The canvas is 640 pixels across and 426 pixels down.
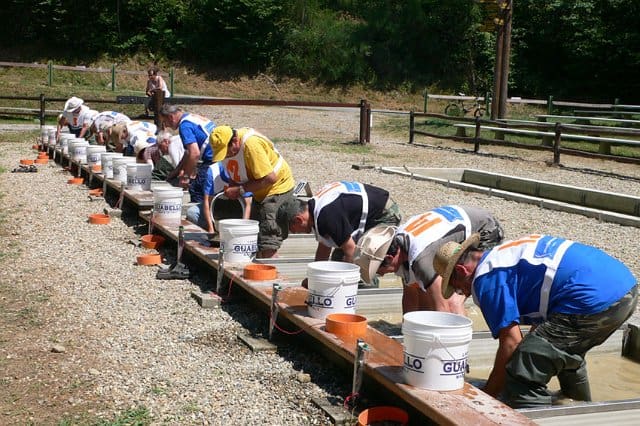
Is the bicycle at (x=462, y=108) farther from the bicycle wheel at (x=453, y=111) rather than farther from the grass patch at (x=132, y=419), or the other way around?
the grass patch at (x=132, y=419)

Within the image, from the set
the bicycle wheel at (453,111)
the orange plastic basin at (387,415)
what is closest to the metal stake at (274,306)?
the orange plastic basin at (387,415)

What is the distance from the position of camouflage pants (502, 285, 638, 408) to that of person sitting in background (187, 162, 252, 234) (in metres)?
4.04

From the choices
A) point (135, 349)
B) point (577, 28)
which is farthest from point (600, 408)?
point (577, 28)

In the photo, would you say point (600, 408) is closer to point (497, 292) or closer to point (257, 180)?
point (497, 292)

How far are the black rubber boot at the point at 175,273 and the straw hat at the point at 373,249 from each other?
274 cm

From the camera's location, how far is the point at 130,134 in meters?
12.7

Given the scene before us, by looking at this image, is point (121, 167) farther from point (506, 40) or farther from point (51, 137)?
point (506, 40)

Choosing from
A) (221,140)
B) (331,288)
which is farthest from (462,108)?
(331,288)

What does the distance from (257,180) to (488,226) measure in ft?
9.20

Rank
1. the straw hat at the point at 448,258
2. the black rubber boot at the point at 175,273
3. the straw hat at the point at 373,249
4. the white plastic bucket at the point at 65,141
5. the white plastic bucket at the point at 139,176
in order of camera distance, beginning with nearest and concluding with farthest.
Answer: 1. the straw hat at the point at 448,258
2. the straw hat at the point at 373,249
3. the black rubber boot at the point at 175,273
4. the white plastic bucket at the point at 139,176
5. the white plastic bucket at the point at 65,141

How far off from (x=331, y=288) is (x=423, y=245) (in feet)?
2.13

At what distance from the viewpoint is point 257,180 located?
279 inches

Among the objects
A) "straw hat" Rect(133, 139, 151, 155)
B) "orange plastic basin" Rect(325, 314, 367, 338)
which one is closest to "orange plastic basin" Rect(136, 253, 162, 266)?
"orange plastic basin" Rect(325, 314, 367, 338)

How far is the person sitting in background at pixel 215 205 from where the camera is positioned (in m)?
7.69
